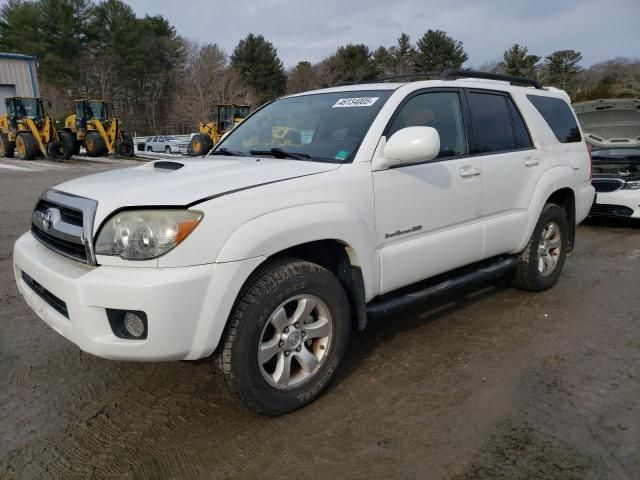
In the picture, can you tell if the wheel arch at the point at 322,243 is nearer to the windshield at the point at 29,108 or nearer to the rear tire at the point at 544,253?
the rear tire at the point at 544,253

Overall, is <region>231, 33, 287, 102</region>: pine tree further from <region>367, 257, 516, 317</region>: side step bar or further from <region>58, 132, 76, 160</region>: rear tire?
<region>367, 257, 516, 317</region>: side step bar

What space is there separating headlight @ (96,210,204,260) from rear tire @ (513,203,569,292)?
3132 mm

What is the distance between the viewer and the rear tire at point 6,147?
20.9 meters

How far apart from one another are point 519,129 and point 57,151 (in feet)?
65.9

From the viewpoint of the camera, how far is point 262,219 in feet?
7.76

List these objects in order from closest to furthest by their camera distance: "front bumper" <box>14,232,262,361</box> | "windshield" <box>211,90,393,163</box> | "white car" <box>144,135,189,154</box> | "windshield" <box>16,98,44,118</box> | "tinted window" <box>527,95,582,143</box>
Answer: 1. "front bumper" <box>14,232,262,361</box>
2. "windshield" <box>211,90,393,163</box>
3. "tinted window" <box>527,95,582,143</box>
4. "windshield" <box>16,98,44,118</box>
5. "white car" <box>144,135,189,154</box>

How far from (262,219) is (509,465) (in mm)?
1602

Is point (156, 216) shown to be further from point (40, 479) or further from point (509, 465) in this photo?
point (509, 465)

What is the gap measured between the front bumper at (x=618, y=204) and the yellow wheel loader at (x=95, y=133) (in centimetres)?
1923

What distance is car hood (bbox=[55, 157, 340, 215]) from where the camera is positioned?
2.28 m

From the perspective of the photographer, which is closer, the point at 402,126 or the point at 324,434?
the point at 324,434

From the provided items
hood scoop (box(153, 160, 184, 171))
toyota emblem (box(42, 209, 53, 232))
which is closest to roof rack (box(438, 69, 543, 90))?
hood scoop (box(153, 160, 184, 171))

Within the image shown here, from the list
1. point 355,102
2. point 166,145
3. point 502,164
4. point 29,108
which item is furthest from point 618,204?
point 166,145

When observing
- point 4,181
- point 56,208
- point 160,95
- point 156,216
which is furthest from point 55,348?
point 160,95
